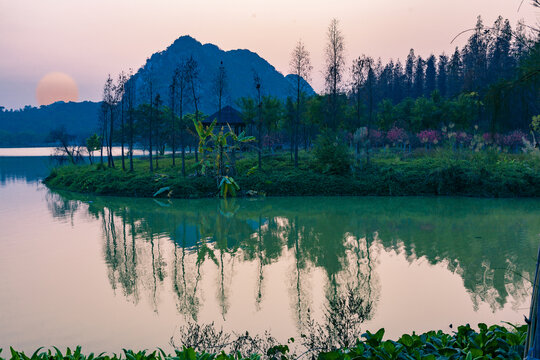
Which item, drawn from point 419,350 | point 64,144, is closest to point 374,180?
point 419,350

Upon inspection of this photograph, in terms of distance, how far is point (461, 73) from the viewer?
74688mm

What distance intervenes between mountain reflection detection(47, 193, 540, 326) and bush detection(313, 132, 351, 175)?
548cm

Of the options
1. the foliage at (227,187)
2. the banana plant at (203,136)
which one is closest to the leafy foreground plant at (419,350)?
the foliage at (227,187)

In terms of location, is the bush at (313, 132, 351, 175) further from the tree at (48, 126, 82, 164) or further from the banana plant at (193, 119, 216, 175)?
the tree at (48, 126, 82, 164)

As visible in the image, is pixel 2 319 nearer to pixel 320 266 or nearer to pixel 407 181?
pixel 320 266

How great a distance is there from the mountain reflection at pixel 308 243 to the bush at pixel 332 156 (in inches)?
216

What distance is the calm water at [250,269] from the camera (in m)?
9.14

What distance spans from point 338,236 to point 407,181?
15.5 meters

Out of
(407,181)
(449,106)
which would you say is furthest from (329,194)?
(449,106)

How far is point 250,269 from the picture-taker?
13172mm

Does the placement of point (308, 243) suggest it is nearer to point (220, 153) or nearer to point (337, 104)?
point (220, 153)

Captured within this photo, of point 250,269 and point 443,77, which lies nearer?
point 250,269

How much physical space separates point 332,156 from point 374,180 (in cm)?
404

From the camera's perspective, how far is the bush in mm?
33062
